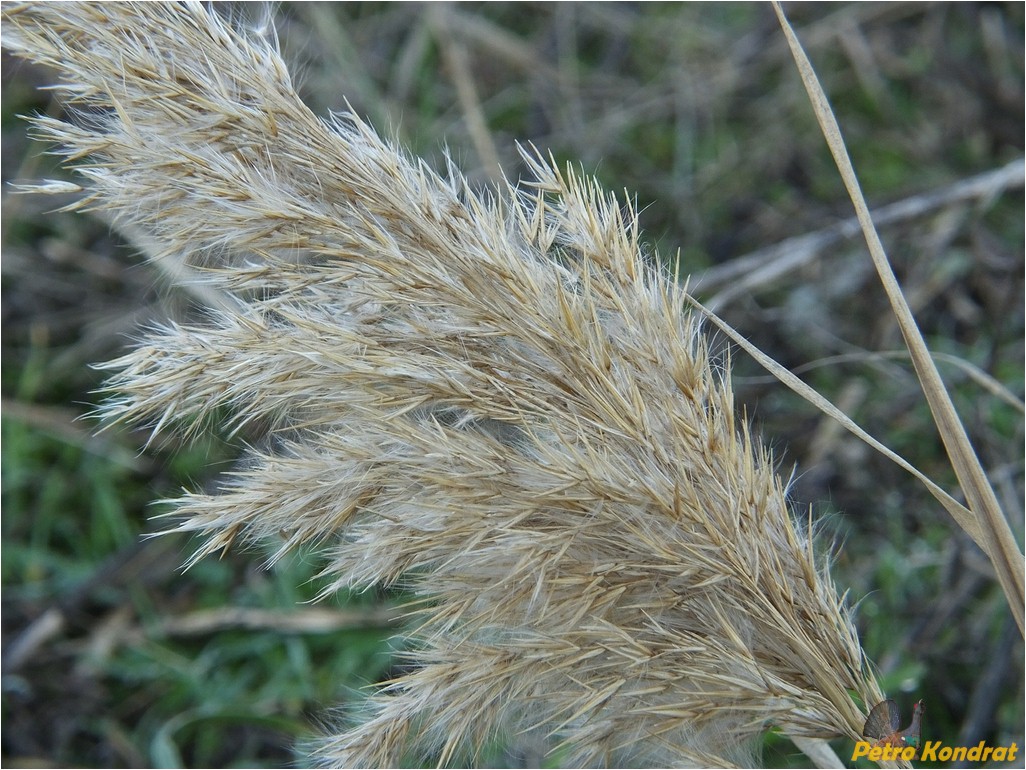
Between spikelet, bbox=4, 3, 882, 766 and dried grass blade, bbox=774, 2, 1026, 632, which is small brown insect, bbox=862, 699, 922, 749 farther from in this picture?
dried grass blade, bbox=774, 2, 1026, 632

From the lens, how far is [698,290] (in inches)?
93.1

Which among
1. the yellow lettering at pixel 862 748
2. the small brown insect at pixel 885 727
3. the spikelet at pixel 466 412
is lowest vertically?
the yellow lettering at pixel 862 748

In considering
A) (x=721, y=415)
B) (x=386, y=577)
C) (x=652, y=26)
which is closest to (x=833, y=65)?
(x=652, y=26)

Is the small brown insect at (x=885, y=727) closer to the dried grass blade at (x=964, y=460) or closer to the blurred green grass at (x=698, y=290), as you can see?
the dried grass blade at (x=964, y=460)

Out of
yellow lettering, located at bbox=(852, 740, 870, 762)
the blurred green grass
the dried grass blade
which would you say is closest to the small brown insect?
yellow lettering, located at bbox=(852, 740, 870, 762)

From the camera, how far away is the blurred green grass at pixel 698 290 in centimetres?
198

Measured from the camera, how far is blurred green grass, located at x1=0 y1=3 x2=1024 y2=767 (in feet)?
6.50

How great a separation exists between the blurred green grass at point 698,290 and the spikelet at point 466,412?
0.53m

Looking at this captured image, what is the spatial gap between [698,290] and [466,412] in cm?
147

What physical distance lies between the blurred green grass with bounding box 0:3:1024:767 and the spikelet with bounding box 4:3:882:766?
0.53 meters

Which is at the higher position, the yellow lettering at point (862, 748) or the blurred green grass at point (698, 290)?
the blurred green grass at point (698, 290)

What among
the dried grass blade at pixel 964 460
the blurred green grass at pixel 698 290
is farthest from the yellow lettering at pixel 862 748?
the blurred green grass at pixel 698 290

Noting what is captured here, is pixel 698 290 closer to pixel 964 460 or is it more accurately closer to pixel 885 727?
pixel 964 460

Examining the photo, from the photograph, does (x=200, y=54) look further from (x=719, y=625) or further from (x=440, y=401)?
(x=719, y=625)
